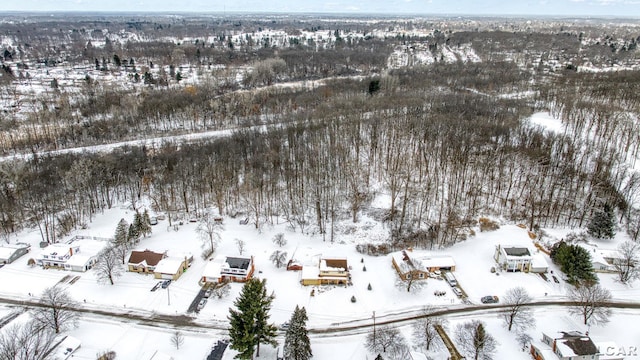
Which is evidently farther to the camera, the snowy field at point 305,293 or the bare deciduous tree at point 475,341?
the snowy field at point 305,293

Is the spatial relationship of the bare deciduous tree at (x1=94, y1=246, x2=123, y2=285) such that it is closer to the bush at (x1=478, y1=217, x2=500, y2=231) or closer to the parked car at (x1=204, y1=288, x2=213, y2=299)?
the parked car at (x1=204, y1=288, x2=213, y2=299)

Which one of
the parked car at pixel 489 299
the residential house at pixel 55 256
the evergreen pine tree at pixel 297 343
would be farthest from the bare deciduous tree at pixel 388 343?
the residential house at pixel 55 256

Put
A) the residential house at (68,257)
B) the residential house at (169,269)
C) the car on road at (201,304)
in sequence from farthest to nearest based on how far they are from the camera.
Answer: the residential house at (68,257) < the residential house at (169,269) < the car on road at (201,304)

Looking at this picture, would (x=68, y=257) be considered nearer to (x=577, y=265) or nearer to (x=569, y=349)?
(x=569, y=349)

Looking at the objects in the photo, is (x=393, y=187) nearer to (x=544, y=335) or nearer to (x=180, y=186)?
(x=544, y=335)

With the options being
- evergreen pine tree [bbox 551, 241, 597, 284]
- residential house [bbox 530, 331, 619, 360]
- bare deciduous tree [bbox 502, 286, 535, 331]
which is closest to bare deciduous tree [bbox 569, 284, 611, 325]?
evergreen pine tree [bbox 551, 241, 597, 284]

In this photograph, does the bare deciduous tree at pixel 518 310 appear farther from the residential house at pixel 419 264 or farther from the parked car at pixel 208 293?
the parked car at pixel 208 293
